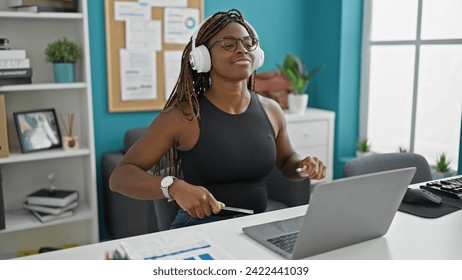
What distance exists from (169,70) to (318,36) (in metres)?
1.22

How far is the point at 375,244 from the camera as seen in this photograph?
123cm

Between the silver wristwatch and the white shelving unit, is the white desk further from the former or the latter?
the white shelving unit

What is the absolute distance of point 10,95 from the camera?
2.88 m

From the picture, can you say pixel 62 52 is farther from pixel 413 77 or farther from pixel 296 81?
pixel 413 77

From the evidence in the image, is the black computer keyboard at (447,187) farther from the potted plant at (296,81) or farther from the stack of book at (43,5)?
the stack of book at (43,5)

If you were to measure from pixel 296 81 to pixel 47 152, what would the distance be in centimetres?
172

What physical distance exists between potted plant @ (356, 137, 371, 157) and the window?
0.07m

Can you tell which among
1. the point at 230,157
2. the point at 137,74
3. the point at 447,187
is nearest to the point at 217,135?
the point at 230,157

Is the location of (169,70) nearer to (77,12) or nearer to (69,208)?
(77,12)

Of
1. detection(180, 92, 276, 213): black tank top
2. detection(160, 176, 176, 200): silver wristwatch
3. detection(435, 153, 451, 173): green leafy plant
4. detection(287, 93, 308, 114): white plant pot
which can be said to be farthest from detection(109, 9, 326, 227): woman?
detection(287, 93, 308, 114): white plant pot

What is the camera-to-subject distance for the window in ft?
10.3

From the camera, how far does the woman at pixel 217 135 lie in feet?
5.28

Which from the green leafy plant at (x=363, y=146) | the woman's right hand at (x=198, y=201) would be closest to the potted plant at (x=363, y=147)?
the green leafy plant at (x=363, y=146)

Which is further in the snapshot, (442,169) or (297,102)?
(297,102)
